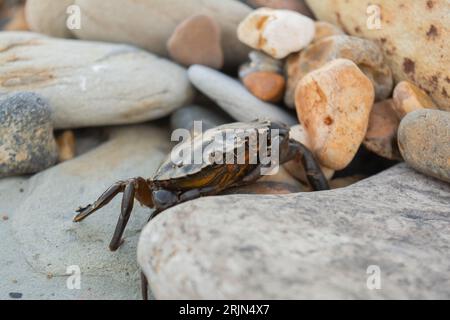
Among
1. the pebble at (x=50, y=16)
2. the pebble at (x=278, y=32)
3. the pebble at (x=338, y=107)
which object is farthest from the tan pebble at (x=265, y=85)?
the pebble at (x=50, y=16)

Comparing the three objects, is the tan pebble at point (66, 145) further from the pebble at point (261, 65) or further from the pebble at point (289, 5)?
the pebble at point (289, 5)

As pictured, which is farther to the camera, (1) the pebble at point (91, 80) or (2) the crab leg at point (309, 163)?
(1) the pebble at point (91, 80)

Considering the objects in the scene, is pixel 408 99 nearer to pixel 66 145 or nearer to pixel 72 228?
pixel 72 228

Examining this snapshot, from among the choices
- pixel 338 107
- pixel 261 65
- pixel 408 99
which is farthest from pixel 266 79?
pixel 408 99
